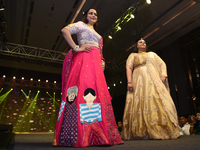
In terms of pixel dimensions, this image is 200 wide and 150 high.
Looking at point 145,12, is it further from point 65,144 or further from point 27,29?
point 65,144

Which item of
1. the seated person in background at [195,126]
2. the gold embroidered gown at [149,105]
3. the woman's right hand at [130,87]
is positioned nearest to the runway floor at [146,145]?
the gold embroidered gown at [149,105]

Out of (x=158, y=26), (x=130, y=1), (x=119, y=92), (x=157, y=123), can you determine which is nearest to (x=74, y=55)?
(x=157, y=123)

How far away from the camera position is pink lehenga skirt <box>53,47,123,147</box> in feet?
4.09

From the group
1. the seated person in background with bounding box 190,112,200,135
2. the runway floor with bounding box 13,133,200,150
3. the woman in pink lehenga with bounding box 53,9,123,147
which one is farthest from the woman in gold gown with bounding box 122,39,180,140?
the seated person in background with bounding box 190,112,200,135

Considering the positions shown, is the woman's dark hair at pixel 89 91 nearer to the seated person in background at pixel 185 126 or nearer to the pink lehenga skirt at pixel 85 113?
the pink lehenga skirt at pixel 85 113

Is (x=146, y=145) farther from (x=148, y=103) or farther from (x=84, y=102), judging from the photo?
(x=148, y=103)

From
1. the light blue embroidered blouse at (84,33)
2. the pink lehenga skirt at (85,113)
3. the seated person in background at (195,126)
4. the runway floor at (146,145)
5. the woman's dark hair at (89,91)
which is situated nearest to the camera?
the runway floor at (146,145)

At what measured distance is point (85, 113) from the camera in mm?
1330

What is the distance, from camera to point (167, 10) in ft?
17.4

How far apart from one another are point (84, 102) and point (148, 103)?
1.00 m

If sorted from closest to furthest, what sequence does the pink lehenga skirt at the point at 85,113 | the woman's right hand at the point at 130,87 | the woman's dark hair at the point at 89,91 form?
the pink lehenga skirt at the point at 85,113
the woman's dark hair at the point at 89,91
the woman's right hand at the point at 130,87

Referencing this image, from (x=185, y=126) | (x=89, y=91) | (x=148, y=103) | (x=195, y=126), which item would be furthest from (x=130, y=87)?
(x=185, y=126)

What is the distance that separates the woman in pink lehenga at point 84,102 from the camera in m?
1.26

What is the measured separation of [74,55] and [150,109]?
1.11 metres
